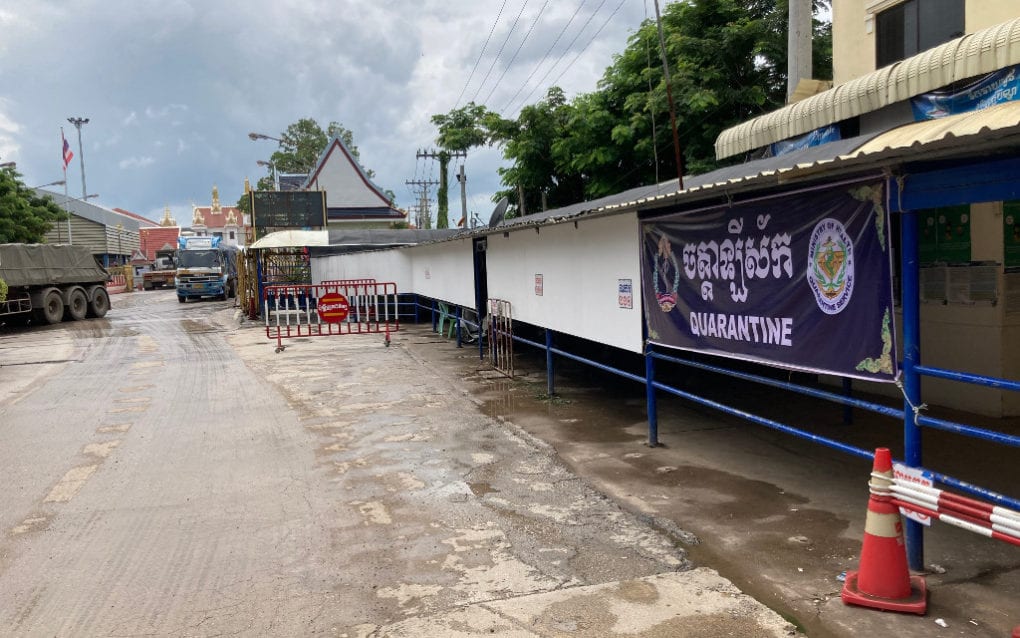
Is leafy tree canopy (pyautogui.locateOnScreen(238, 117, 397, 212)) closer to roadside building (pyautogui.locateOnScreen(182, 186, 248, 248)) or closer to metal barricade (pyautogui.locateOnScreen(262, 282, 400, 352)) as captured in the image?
roadside building (pyautogui.locateOnScreen(182, 186, 248, 248))

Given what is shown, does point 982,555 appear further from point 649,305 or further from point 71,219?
point 71,219

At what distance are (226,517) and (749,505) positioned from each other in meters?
4.09

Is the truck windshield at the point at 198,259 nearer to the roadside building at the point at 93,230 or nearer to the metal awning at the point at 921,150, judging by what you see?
the roadside building at the point at 93,230

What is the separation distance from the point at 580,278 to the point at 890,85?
504cm

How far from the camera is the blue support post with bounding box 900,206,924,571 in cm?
405

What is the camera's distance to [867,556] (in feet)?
12.9

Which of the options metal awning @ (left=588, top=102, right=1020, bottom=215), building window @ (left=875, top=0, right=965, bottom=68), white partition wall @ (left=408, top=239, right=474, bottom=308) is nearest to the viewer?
metal awning @ (left=588, top=102, right=1020, bottom=215)

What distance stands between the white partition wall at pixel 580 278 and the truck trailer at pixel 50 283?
17494 mm

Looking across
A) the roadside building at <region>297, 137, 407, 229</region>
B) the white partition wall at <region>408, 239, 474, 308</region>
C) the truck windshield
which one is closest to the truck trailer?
the truck windshield

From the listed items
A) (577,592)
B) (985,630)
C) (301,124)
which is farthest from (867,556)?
(301,124)

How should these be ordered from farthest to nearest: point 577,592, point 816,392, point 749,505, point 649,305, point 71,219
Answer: point 71,219 < point 649,305 < point 749,505 < point 816,392 < point 577,592

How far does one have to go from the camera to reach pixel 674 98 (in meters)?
17.4

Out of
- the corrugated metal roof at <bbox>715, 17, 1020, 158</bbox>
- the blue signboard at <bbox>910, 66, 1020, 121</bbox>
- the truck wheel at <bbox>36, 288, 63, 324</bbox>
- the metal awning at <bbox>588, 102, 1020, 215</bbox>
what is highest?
the corrugated metal roof at <bbox>715, 17, 1020, 158</bbox>

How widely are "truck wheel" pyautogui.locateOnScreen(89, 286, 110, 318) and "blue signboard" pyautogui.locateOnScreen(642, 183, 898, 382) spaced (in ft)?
85.9
